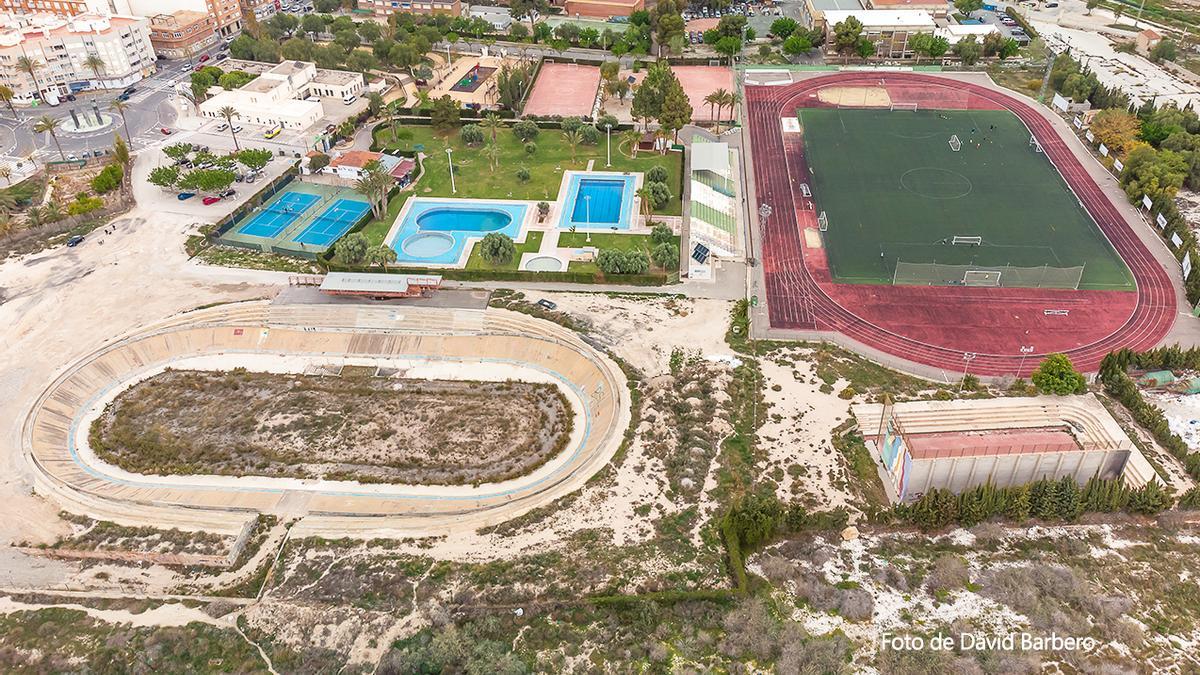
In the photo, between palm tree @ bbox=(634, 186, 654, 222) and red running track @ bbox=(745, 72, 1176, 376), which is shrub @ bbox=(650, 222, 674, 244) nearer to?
palm tree @ bbox=(634, 186, 654, 222)

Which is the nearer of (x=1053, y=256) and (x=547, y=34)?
(x=1053, y=256)

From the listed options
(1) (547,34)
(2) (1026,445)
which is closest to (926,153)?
(2) (1026,445)

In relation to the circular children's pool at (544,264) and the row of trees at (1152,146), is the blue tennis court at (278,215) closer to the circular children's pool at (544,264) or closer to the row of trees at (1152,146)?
the circular children's pool at (544,264)

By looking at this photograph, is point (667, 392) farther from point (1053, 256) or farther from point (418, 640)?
point (1053, 256)

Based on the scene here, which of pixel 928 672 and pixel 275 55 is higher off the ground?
pixel 275 55

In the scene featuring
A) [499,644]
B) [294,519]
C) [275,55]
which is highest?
[275,55]

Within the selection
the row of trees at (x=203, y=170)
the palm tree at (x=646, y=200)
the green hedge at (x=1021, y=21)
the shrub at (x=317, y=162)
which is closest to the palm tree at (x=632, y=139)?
the palm tree at (x=646, y=200)
